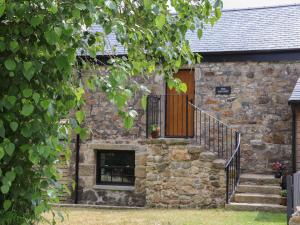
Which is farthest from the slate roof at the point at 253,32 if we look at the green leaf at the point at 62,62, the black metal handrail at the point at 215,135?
the green leaf at the point at 62,62

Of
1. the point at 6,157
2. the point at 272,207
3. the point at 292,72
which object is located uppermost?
the point at 292,72

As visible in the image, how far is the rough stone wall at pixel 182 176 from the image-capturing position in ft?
34.7

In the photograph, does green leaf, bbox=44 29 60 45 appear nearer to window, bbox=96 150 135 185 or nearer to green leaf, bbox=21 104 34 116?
green leaf, bbox=21 104 34 116

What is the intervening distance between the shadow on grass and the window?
4.44m

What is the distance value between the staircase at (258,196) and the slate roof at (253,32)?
3354mm

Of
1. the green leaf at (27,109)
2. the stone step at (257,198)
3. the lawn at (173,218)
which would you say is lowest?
the lawn at (173,218)

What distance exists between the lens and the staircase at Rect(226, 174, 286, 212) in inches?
384

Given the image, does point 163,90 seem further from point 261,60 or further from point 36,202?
point 36,202

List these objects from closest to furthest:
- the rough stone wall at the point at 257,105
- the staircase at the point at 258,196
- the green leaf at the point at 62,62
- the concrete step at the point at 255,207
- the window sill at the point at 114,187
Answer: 1. the green leaf at the point at 62,62
2. the concrete step at the point at 255,207
3. the staircase at the point at 258,196
4. the rough stone wall at the point at 257,105
5. the window sill at the point at 114,187

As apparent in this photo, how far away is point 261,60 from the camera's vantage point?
1198cm

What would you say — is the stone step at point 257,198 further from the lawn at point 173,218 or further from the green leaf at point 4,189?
the green leaf at point 4,189

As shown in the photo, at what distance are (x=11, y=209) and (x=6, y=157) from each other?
0.61 m

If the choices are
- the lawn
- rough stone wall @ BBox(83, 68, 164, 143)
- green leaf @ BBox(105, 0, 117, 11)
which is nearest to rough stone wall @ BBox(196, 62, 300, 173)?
rough stone wall @ BBox(83, 68, 164, 143)

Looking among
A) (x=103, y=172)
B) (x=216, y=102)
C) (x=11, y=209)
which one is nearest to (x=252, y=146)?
(x=216, y=102)
